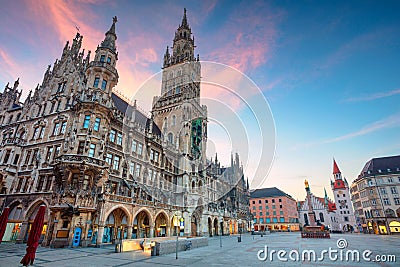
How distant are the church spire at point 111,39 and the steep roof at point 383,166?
82132mm

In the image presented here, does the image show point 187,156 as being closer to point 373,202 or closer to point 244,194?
point 244,194

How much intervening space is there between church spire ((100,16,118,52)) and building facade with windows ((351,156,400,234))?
81.2 m

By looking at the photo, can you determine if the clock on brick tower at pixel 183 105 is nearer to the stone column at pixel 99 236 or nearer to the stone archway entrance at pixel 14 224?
the stone column at pixel 99 236

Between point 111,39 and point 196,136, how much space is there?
29.9m

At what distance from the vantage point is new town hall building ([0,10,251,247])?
24911mm

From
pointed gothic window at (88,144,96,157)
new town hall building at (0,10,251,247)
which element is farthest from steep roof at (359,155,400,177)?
pointed gothic window at (88,144,96,157)

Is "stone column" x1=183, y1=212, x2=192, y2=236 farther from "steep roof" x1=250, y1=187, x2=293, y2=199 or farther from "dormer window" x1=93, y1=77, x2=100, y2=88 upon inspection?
"steep roof" x1=250, y1=187, x2=293, y2=199

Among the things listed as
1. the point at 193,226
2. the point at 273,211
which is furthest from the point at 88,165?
the point at 273,211

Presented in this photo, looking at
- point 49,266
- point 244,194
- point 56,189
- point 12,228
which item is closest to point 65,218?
point 56,189

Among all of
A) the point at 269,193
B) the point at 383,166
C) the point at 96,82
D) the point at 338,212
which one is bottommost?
the point at 338,212

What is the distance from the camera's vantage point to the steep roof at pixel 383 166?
66.2 meters

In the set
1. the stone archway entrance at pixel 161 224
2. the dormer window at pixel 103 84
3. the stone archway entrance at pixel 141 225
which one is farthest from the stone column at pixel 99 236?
the dormer window at pixel 103 84

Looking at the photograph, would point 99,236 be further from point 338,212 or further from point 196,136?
point 338,212

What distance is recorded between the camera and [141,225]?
33.4 meters
